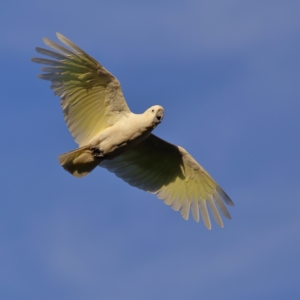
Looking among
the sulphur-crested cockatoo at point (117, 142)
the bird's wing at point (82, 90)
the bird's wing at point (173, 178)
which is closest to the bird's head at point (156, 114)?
the sulphur-crested cockatoo at point (117, 142)

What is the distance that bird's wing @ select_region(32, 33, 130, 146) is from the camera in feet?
46.5

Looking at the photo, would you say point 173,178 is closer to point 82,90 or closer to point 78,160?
point 78,160

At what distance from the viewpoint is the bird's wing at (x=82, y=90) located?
14180 mm

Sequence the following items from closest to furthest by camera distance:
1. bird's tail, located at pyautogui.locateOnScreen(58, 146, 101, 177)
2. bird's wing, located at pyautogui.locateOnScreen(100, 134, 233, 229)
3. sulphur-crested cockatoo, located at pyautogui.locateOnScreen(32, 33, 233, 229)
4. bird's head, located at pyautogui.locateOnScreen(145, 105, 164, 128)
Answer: bird's head, located at pyautogui.locateOnScreen(145, 105, 164, 128) < sulphur-crested cockatoo, located at pyautogui.locateOnScreen(32, 33, 233, 229) < bird's tail, located at pyautogui.locateOnScreen(58, 146, 101, 177) < bird's wing, located at pyautogui.locateOnScreen(100, 134, 233, 229)

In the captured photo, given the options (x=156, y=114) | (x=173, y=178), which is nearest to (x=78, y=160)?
(x=156, y=114)

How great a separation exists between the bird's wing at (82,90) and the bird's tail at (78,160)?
1.21 ft

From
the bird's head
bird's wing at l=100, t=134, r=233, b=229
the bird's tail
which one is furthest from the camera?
bird's wing at l=100, t=134, r=233, b=229

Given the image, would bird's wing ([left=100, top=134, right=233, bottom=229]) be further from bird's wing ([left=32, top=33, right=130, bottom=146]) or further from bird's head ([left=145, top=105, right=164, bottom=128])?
bird's head ([left=145, top=105, right=164, bottom=128])

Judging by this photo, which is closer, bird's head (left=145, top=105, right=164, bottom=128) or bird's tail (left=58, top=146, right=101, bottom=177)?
bird's head (left=145, top=105, right=164, bottom=128)

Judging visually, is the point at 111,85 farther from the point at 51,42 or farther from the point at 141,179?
the point at 141,179

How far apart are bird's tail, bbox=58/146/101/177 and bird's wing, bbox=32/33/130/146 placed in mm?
368

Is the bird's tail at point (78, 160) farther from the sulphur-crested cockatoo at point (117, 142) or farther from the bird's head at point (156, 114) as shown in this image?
the bird's head at point (156, 114)

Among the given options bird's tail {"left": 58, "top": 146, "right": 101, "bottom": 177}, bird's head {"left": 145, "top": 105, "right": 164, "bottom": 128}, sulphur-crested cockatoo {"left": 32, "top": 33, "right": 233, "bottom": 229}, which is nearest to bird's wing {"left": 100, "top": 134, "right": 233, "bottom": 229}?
sulphur-crested cockatoo {"left": 32, "top": 33, "right": 233, "bottom": 229}

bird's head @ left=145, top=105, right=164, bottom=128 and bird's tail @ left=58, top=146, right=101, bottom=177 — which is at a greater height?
bird's head @ left=145, top=105, right=164, bottom=128
